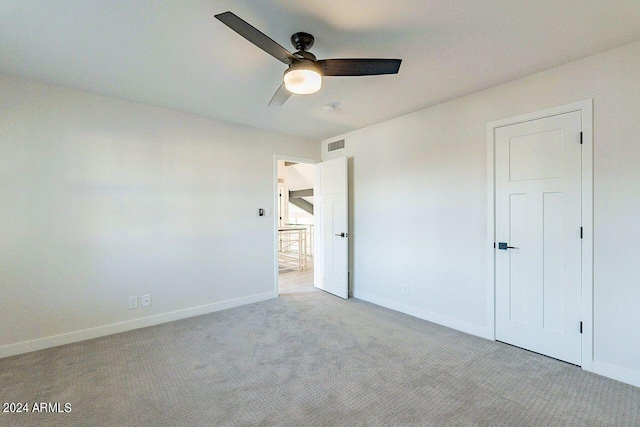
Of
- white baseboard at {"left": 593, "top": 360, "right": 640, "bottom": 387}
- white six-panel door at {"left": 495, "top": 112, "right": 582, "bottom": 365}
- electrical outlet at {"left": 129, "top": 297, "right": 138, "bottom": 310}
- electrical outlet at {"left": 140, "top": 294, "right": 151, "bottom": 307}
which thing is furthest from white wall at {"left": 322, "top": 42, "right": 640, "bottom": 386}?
electrical outlet at {"left": 129, "top": 297, "right": 138, "bottom": 310}

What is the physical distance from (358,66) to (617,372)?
3.04m

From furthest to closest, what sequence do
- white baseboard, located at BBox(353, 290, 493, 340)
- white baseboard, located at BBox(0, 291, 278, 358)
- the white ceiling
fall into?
white baseboard, located at BBox(353, 290, 493, 340) < white baseboard, located at BBox(0, 291, 278, 358) < the white ceiling

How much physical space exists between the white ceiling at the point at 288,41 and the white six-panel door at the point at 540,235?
65 cm

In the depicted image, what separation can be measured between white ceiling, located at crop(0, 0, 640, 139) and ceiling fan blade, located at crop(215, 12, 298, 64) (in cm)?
26

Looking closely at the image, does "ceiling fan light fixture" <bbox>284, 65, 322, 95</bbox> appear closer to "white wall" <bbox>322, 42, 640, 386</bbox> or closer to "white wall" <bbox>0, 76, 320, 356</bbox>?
"white wall" <bbox>322, 42, 640, 386</bbox>

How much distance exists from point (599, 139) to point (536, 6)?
4.14 ft

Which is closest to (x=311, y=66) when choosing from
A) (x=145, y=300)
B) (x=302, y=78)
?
(x=302, y=78)

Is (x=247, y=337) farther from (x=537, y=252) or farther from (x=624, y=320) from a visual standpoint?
(x=624, y=320)

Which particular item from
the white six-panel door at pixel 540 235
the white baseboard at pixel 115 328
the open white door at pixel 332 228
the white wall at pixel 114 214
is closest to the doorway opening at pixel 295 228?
the open white door at pixel 332 228

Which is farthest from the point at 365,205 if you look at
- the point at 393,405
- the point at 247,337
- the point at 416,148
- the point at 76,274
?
the point at 76,274

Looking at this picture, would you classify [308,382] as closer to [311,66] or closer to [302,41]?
[311,66]

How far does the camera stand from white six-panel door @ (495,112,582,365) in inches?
92.1

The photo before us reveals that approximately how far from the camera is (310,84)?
188 centimetres

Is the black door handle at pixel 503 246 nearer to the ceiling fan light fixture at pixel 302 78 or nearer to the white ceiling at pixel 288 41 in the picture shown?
the white ceiling at pixel 288 41
